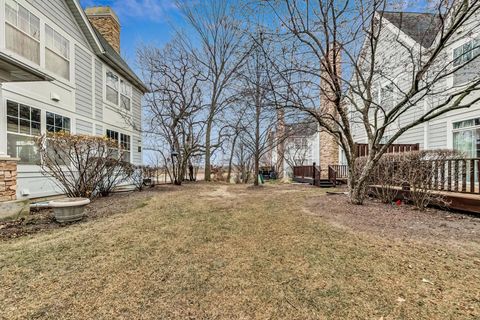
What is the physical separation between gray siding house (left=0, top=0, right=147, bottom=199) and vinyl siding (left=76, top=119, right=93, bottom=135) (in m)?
0.04

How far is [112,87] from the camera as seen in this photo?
38.4ft

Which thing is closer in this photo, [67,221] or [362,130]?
[67,221]

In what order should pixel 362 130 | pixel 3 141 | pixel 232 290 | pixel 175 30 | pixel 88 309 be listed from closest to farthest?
pixel 88 309, pixel 232 290, pixel 3 141, pixel 362 130, pixel 175 30

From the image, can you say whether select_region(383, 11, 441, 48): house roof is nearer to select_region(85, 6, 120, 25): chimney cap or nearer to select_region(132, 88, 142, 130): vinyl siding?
select_region(132, 88, 142, 130): vinyl siding

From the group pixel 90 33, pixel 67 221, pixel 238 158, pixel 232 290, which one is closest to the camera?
pixel 232 290

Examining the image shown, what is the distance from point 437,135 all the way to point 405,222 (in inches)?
277

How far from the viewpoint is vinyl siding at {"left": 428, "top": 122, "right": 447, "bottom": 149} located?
357 inches

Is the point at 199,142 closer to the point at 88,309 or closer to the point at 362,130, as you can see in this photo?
the point at 362,130

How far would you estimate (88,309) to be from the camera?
2.10 metres

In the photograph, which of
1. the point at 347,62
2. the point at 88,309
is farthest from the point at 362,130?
the point at 88,309

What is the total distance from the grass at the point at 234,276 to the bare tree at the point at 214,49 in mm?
12071

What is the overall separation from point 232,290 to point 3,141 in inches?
285

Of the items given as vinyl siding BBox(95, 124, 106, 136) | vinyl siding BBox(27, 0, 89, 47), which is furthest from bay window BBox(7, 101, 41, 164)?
vinyl siding BBox(27, 0, 89, 47)

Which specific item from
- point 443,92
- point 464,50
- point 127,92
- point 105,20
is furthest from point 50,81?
point 464,50
